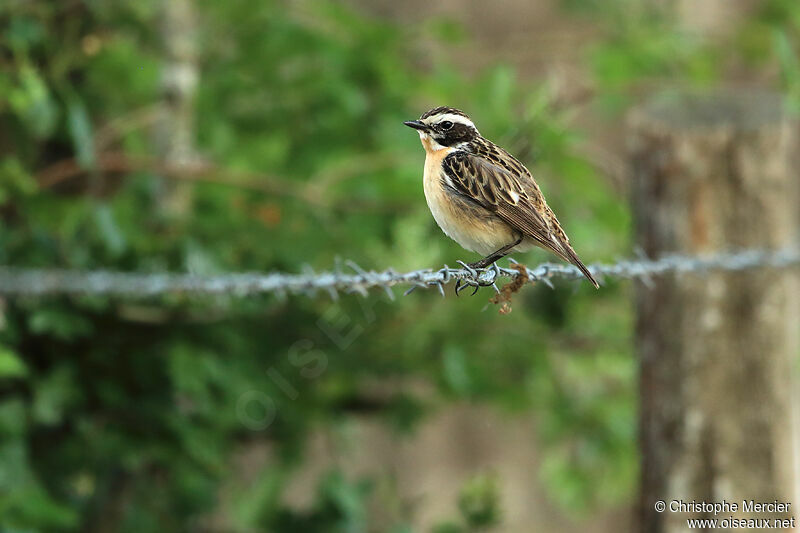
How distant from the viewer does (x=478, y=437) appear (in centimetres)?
848

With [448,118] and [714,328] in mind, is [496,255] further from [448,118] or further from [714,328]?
[714,328]

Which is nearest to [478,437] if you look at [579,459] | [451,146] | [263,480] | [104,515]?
[579,459]

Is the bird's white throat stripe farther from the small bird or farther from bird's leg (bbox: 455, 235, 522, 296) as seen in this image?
bird's leg (bbox: 455, 235, 522, 296)

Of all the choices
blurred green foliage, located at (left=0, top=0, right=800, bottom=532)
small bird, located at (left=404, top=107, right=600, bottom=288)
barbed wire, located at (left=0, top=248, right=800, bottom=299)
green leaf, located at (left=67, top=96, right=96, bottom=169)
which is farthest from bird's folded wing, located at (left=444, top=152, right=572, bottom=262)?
green leaf, located at (left=67, top=96, right=96, bottom=169)

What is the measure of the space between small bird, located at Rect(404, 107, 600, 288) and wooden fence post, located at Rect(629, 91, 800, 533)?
5.36 ft

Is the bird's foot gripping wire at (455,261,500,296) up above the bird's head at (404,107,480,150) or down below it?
below

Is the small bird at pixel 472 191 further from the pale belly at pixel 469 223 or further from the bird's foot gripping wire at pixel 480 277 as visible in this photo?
the bird's foot gripping wire at pixel 480 277

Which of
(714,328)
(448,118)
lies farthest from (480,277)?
(714,328)

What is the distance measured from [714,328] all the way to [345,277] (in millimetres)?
1955

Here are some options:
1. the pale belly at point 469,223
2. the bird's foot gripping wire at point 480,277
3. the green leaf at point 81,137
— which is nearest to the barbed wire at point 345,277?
the bird's foot gripping wire at point 480,277

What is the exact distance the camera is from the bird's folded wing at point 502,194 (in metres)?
2.86

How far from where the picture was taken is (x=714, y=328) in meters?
4.43

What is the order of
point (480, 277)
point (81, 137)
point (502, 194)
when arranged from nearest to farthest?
point (480, 277)
point (502, 194)
point (81, 137)

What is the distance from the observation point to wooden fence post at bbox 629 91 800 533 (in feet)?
14.3
